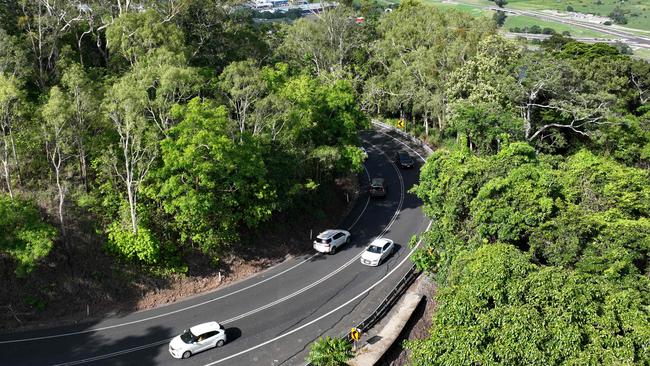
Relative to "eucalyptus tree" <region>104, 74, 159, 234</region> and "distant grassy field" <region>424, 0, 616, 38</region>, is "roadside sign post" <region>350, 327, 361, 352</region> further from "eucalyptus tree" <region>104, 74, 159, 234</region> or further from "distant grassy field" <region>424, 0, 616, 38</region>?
"distant grassy field" <region>424, 0, 616, 38</region>

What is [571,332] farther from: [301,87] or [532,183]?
[301,87]

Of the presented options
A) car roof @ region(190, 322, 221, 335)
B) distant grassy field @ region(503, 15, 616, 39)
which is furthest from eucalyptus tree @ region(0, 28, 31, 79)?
distant grassy field @ region(503, 15, 616, 39)

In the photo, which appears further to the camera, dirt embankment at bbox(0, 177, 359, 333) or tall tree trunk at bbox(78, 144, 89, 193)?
tall tree trunk at bbox(78, 144, 89, 193)

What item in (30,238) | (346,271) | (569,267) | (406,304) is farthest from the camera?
(346,271)

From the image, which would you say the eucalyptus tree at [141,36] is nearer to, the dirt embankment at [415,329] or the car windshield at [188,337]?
the car windshield at [188,337]

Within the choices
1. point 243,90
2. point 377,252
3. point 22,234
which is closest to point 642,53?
point 377,252

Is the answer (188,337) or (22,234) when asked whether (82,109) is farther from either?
(188,337)

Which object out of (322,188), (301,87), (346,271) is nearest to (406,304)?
(346,271)
